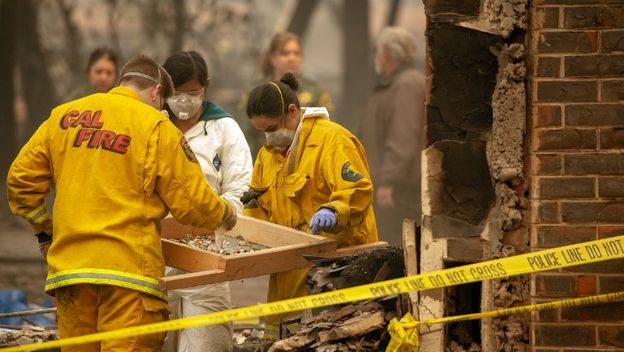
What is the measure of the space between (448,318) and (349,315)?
0.75m

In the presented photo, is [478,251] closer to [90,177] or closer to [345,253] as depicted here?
[345,253]

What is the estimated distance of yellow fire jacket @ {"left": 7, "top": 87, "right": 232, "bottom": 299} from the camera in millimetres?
6199

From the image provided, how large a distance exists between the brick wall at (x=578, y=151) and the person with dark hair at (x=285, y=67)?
15.0 feet

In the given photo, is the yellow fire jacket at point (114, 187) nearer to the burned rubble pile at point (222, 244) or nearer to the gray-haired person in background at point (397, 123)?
the burned rubble pile at point (222, 244)

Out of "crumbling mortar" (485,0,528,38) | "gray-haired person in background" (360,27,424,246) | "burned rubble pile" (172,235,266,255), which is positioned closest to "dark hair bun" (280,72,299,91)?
"burned rubble pile" (172,235,266,255)

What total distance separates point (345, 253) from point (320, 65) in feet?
64.5

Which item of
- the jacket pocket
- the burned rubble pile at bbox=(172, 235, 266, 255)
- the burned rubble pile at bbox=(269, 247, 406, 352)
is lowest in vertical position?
the burned rubble pile at bbox=(269, 247, 406, 352)

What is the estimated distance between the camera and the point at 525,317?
19.5ft

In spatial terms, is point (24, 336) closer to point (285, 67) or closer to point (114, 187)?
point (114, 187)

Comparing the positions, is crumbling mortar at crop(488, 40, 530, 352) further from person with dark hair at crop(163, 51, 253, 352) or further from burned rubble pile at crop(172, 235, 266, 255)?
person with dark hair at crop(163, 51, 253, 352)

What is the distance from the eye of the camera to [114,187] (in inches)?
245

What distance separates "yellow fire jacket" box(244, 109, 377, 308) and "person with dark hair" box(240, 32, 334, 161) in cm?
273

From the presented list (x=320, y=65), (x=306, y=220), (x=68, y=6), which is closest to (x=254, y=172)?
(x=306, y=220)

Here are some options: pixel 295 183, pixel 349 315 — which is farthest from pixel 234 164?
pixel 349 315
